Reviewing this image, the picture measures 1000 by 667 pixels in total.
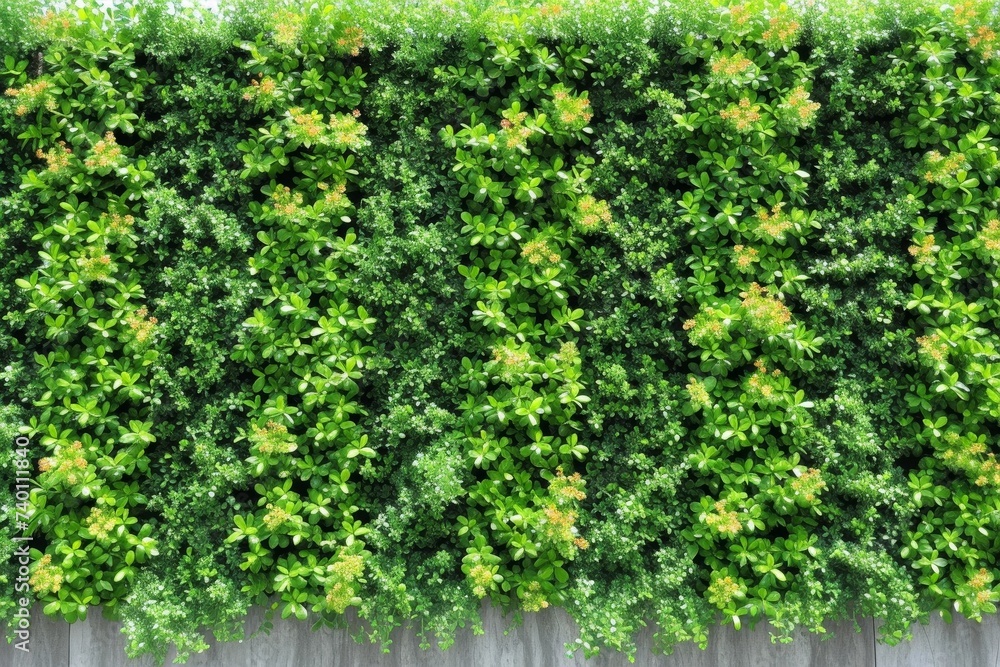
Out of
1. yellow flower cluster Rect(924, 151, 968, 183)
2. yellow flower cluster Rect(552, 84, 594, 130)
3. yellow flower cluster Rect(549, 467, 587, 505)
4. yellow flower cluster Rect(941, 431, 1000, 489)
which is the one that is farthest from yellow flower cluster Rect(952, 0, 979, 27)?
yellow flower cluster Rect(549, 467, 587, 505)

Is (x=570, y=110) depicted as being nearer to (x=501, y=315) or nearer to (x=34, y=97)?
(x=501, y=315)

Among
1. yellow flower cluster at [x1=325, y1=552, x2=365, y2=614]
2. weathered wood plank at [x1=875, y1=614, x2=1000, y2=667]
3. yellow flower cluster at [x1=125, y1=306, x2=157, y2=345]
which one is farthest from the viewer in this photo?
weathered wood plank at [x1=875, y1=614, x2=1000, y2=667]

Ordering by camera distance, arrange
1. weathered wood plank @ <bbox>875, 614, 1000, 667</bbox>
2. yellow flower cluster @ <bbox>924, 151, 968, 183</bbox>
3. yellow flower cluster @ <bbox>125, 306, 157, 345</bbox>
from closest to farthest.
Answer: yellow flower cluster @ <bbox>125, 306, 157, 345</bbox>
yellow flower cluster @ <bbox>924, 151, 968, 183</bbox>
weathered wood plank @ <bbox>875, 614, 1000, 667</bbox>

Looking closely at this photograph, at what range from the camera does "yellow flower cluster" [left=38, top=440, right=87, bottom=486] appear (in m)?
3.03

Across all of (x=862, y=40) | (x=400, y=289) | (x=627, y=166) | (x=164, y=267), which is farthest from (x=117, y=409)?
(x=862, y=40)

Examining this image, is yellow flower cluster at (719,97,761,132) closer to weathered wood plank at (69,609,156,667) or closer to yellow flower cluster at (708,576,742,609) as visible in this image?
yellow flower cluster at (708,576,742,609)

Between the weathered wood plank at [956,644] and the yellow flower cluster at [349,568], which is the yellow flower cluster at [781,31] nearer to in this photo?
the weathered wood plank at [956,644]

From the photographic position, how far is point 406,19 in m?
3.22

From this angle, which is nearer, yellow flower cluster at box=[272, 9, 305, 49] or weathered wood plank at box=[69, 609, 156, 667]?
yellow flower cluster at box=[272, 9, 305, 49]

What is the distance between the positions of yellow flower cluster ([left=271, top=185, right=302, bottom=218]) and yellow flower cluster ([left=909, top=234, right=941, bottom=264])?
255 cm

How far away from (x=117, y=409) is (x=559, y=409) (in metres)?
1.85

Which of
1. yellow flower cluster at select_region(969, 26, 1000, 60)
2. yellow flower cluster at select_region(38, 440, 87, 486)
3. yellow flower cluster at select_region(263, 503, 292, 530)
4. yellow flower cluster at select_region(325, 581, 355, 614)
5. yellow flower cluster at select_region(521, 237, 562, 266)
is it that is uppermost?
yellow flower cluster at select_region(969, 26, 1000, 60)

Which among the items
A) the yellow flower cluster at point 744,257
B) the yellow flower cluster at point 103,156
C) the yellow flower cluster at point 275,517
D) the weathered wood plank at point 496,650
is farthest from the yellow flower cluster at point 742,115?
the yellow flower cluster at point 103,156

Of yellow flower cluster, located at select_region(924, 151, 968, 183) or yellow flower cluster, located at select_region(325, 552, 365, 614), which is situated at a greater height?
yellow flower cluster, located at select_region(924, 151, 968, 183)
